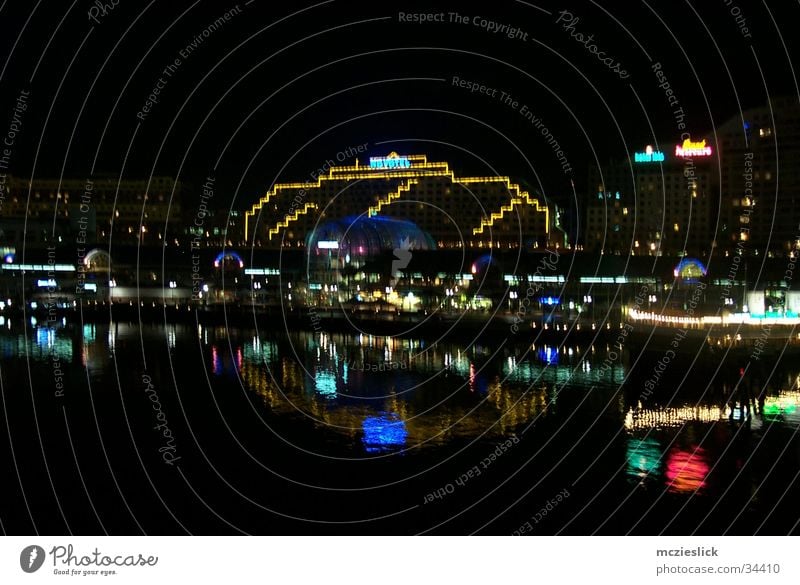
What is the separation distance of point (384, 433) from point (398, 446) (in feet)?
3.50

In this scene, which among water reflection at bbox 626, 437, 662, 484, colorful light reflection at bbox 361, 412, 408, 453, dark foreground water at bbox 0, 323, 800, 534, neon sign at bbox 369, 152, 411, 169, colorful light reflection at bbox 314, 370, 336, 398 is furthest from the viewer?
neon sign at bbox 369, 152, 411, 169

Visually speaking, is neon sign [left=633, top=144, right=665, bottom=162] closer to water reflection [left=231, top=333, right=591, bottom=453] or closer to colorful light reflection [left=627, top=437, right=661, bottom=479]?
water reflection [left=231, top=333, right=591, bottom=453]

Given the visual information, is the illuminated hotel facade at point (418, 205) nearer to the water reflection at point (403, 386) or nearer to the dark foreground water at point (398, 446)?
the water reflection at point (403, 386)

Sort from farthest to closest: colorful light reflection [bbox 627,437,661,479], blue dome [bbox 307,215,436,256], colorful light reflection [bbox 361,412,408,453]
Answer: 1. blue dome [bbox 307,215,436,256]
2. colorful light reflection [bbox 361,412,408,453]
3. colorful light reflection [bbox 627,437,661,479]

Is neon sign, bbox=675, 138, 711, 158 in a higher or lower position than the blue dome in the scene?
higher

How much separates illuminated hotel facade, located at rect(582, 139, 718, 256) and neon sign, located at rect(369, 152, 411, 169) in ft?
46.7

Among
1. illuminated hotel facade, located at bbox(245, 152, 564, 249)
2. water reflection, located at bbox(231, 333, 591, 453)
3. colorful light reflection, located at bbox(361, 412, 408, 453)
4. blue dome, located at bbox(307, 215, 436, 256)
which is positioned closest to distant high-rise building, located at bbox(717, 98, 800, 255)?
illuminated hotel facade, located at bbox(245, 152, 564, 249)

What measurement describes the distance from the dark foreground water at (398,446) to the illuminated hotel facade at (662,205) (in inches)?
1572

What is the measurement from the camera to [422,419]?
17.9 meters

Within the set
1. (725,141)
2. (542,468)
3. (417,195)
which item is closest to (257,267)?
(417,195)

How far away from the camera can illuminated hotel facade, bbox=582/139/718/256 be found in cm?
6394

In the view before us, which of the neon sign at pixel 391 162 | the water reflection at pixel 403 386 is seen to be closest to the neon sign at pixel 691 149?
the neon sign at pixel 391 162

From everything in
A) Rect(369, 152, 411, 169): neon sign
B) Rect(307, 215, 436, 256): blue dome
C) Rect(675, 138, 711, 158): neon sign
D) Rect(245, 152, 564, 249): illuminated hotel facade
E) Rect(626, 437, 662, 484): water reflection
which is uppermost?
Rect(675, 138, 711, 158): neon sign

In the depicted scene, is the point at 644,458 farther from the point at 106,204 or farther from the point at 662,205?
the point at 106,204
